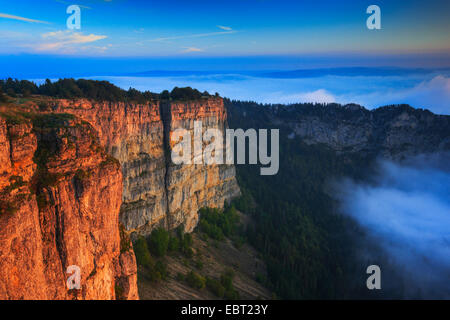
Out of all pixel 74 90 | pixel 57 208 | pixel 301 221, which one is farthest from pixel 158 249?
pixel 301 221

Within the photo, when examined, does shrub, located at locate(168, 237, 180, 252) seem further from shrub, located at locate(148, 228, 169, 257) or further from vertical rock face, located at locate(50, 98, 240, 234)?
vertical rock face, located at locate(50, 98, 240, 234)

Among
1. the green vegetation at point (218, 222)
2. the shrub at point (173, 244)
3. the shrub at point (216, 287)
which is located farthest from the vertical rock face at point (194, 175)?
the shrub at point (216, 287)

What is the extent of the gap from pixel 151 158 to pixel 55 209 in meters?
34.9

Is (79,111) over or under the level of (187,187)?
over

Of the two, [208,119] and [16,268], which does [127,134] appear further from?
[16,268]

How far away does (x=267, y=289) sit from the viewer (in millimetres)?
62438

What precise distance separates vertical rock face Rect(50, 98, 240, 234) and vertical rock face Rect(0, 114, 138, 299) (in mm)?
16374

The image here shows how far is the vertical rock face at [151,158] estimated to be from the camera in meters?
47.9

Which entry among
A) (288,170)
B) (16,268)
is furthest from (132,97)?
(288,170)

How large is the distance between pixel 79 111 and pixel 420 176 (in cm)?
14981

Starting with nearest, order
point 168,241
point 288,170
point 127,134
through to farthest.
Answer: point 127,134 → point 168,241 → point 288,170

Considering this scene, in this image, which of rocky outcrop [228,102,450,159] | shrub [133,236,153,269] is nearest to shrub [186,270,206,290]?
shrub [133,236,153,269]

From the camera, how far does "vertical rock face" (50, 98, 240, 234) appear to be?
47.9 m
